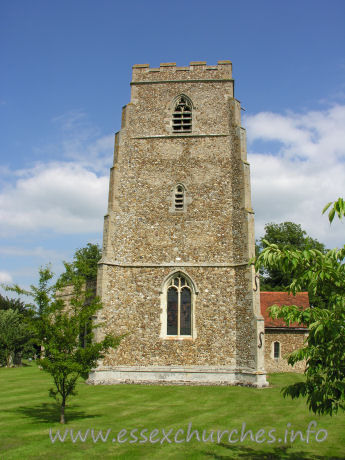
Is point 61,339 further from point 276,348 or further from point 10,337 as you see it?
point 10,337

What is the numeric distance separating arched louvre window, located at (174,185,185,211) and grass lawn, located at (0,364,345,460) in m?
7.62

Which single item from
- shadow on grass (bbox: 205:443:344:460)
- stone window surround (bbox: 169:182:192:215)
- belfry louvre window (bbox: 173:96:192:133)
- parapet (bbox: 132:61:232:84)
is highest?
parapet (bbox: 132:61:232:84)

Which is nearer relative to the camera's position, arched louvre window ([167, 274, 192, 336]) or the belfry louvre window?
arched louvre window ([167, 274, 192, 336])

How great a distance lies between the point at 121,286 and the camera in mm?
16922

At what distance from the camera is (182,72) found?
790 inches

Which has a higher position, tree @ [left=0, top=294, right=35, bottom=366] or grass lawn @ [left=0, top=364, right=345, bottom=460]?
tree @ [left=0, top=294, right=35, bottom=366]

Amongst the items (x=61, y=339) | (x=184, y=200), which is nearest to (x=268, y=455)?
(x=61, y=339)

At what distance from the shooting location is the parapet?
19875 millimetres

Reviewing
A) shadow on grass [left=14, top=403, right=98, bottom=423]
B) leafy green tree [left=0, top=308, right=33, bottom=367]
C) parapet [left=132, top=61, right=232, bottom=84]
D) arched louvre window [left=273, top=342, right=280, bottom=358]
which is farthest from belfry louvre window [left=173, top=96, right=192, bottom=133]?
leafy green tree [left=0, top=308, right=33, bottom=367]

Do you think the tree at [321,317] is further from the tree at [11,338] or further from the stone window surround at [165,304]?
the tree at [11,338]

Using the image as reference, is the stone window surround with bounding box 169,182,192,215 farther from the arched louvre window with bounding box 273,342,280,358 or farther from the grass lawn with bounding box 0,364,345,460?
the arched louvre window with bounding box 273,342,280,358

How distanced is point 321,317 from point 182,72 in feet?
59.5

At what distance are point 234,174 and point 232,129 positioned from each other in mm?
2374

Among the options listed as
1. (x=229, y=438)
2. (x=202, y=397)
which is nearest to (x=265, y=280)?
(x=202, y=397)
